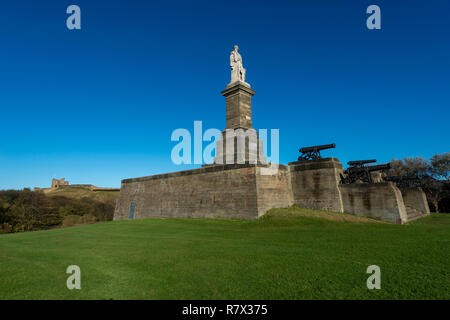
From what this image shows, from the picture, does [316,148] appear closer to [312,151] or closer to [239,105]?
[312,151]

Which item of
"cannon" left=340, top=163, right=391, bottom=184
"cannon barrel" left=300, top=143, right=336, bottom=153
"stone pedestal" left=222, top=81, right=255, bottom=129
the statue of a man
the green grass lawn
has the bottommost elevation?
the green grass lawn

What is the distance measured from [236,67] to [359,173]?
11146 millimetres

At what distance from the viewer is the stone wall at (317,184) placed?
13.4m

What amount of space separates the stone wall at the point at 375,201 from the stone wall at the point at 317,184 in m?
0.55

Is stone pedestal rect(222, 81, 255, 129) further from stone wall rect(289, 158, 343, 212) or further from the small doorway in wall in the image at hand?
the small doorway in wall

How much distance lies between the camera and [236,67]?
1600 cm

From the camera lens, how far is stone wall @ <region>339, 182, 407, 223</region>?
11414mm

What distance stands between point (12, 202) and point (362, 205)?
38425 millimetres

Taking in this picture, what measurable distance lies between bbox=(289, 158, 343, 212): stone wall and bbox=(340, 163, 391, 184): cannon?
0.67 m

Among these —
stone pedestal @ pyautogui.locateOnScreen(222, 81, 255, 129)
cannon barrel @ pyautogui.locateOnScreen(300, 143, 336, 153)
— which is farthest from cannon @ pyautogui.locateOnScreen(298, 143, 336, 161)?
stone pedestal @ pyautogui.locateOnScreen(222, 81, 255, 129)

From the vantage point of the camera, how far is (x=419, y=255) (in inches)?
191

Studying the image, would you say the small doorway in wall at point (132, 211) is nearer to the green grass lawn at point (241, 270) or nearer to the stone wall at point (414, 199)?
the green grass lawn at point (241, 270)

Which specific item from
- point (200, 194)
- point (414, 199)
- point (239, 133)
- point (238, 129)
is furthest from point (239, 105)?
point (414, 199)
